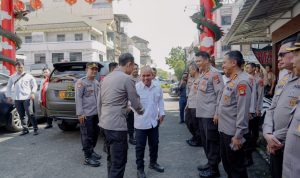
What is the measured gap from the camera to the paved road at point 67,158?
447 centimetres

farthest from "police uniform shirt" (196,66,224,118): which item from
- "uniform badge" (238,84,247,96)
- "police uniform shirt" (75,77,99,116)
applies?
"police uniform shirt" (75,77,99,116)

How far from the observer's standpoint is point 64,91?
6281 millimetres

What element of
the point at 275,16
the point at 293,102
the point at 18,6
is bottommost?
the point at 293,102

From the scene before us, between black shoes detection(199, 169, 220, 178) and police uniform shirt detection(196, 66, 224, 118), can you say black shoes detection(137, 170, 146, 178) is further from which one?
police uniform shirt detection(196, 66, 224, 118)

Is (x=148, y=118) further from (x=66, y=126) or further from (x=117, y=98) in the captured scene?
(x=66, y=126)

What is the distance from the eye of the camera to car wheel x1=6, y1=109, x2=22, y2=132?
7311 mm

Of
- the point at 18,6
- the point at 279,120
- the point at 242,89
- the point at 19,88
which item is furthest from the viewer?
the point at 18,6

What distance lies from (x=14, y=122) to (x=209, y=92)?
5.57m

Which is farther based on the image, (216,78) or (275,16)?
(275,16)

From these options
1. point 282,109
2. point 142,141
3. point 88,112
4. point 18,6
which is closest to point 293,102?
point 282,109

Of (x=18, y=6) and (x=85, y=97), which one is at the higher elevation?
(x=18, y=6)

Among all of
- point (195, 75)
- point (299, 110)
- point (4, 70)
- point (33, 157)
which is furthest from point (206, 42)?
point (4, 70)

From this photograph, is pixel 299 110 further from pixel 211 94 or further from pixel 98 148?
pixel 98 148

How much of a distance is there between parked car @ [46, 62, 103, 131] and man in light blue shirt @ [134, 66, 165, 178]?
2141 mm
